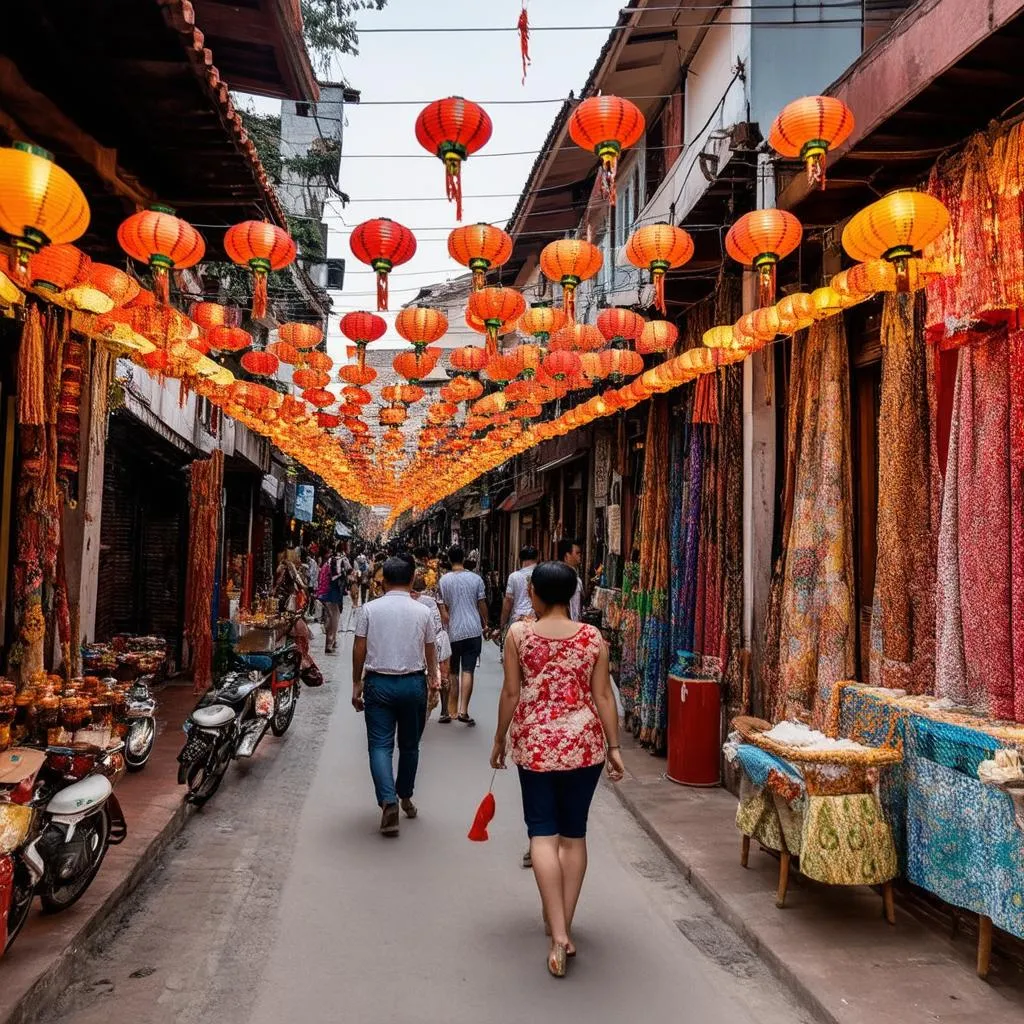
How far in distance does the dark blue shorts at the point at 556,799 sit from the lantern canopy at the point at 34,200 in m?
3.76

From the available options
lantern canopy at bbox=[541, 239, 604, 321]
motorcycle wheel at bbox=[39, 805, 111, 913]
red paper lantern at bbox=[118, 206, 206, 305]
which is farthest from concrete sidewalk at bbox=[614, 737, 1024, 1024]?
red paper lantern at bbox=[118, 206, 206, 305]

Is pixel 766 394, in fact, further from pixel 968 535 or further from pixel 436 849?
pixel 436 849

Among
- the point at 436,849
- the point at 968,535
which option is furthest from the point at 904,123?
the point at 436,849

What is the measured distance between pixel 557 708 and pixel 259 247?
4715 millimetres

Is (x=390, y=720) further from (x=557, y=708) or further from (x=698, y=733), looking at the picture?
(x=698, y=733)

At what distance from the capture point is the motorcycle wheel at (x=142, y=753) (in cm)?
745

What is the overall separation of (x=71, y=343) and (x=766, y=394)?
6.19 m

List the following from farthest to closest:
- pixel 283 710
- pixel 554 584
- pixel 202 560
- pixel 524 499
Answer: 1. pixel 524 499
2. pixel 202 560
3. pixel 283 710
4. pixel 554 584

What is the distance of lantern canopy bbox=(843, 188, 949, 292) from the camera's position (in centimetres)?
467

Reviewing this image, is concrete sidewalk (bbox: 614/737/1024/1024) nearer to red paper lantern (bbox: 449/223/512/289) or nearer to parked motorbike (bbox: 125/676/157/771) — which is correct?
parked motorbike (bbox: 125/676/157/771)

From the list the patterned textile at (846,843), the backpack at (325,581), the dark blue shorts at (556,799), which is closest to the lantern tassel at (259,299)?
the dark blue shorts at (556,799)

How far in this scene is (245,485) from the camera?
23109 millimetres

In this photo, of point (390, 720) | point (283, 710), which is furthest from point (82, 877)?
point (283, 710)

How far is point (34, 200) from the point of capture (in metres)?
4.25
